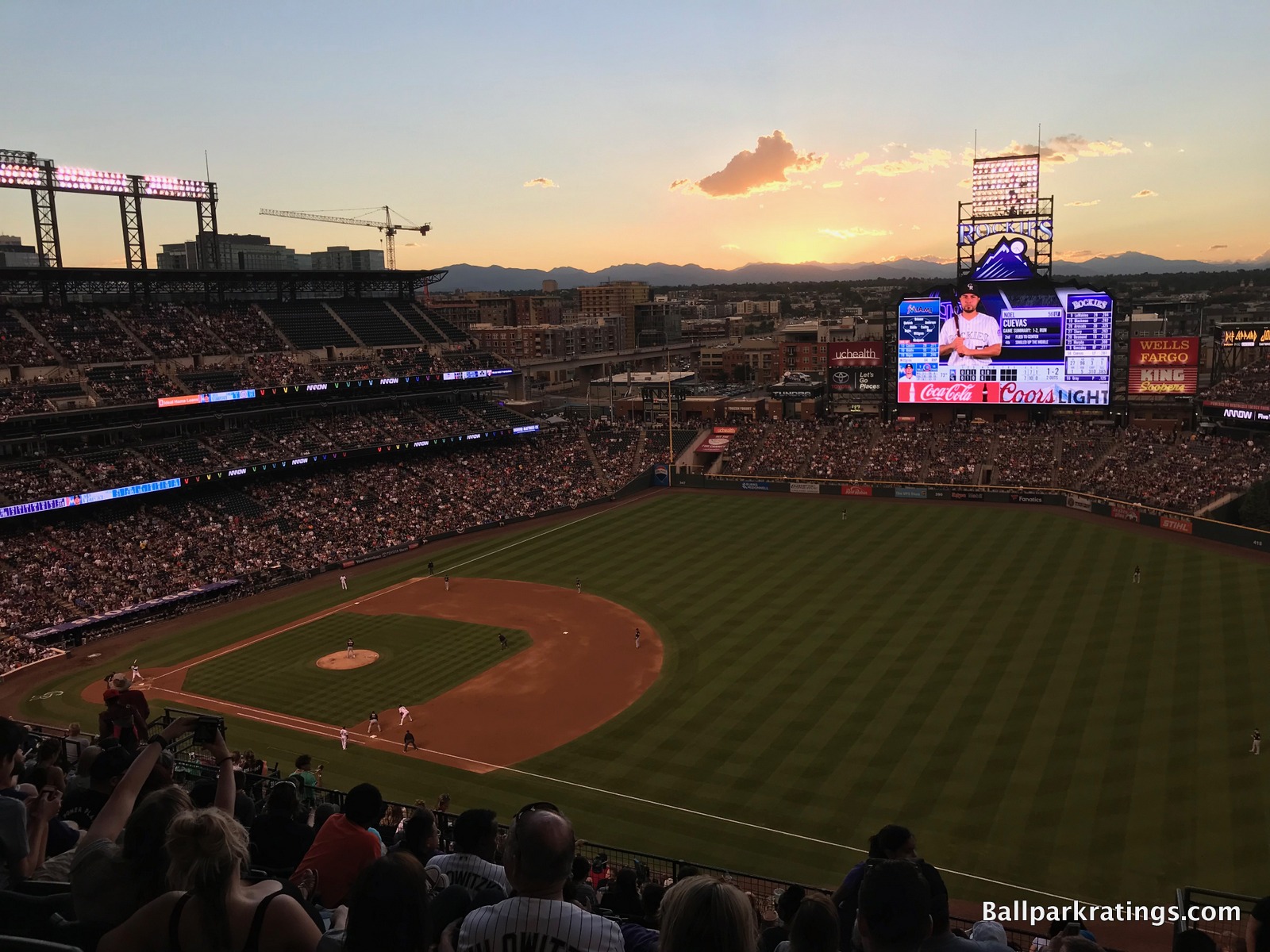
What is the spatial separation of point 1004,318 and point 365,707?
54.0 meters

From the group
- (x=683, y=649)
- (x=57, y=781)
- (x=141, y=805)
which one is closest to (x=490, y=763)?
(x=683, y=649)

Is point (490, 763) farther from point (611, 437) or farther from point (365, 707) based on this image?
point (611, 437)

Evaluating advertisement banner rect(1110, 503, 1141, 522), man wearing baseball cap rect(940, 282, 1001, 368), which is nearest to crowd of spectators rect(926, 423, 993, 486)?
man wearing baseball cap rect(940, 282, 1001, 368)

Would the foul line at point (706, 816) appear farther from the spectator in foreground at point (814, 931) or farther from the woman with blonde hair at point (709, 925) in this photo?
the woman with blonde hair at point (709, 925)

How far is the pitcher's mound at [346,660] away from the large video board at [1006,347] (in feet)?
160

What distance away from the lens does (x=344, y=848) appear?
7258mm

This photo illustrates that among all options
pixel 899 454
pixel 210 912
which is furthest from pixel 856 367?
pixel 210 912

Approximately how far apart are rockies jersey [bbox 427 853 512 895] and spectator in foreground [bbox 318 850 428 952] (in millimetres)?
1852

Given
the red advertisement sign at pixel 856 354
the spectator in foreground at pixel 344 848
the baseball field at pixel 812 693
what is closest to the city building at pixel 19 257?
the baseball field at pixel 812 693

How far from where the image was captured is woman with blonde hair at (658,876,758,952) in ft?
14.1

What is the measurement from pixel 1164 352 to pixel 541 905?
73535 millimetres

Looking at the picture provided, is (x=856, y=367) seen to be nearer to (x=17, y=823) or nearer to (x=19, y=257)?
(x=19, y=257)

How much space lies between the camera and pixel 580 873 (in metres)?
Result: 11.2

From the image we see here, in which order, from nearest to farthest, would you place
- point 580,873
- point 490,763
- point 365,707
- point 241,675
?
1. point 580,873
2. point 490,763
3. point 365,707
4. point 241,675
